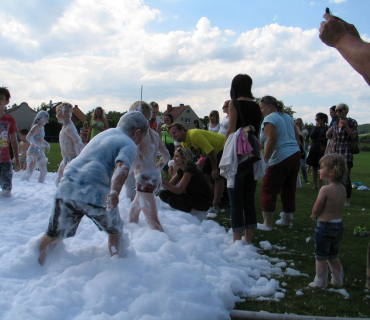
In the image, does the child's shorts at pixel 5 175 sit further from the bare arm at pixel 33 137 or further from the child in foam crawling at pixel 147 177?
the child in foam crawling at pixel 147 177

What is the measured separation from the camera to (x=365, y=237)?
4.39m

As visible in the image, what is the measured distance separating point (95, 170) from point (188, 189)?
2.76 meters

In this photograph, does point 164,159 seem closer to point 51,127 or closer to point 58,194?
point 58,194

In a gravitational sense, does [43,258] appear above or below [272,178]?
below

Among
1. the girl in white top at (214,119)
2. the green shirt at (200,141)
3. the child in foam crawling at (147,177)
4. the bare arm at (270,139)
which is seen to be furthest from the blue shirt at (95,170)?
the girl in white top at (214,119)

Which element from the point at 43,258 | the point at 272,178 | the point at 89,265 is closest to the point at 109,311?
Result: the point at 89,265

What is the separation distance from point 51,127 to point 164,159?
4422 cm

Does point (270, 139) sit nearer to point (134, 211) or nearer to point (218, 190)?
point (218, 190)

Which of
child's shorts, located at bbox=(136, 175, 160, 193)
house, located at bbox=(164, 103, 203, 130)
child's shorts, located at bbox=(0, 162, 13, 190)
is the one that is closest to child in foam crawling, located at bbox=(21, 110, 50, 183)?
child's shorts, located at bbox=(0, 162, 13, 190)

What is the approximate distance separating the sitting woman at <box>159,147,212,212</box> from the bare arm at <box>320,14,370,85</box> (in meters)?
3.34

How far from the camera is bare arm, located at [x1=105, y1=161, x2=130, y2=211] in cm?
247

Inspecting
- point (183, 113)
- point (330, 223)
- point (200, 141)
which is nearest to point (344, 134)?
point (200, 141)

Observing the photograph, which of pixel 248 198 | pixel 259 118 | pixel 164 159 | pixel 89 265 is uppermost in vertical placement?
pixel 259 118

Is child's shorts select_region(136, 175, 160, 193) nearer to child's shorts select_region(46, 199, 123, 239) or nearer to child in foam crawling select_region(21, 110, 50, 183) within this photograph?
child's shorts select_region(46, 199, 123, 239)
